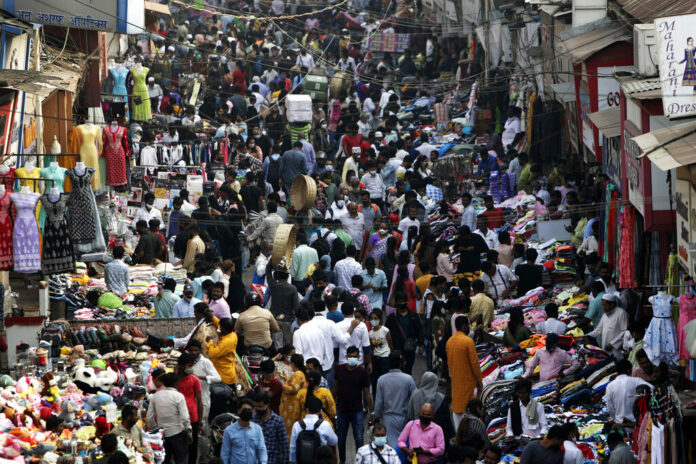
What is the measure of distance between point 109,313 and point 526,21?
44.0 ft

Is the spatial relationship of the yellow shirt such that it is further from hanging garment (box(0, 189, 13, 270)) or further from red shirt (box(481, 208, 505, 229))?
red shirt (box(481, 208, 505, 229))

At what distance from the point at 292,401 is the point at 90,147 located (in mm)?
8441

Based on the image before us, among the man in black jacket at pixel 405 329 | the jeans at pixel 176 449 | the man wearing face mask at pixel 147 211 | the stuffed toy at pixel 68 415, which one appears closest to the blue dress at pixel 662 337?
the man in black jacket at pixel 405 329

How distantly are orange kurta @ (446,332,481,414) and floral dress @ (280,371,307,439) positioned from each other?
1721 millimetres

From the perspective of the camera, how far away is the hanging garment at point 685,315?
1233 cm

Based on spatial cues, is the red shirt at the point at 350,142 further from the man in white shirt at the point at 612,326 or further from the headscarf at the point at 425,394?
the headscarf at the point at 425,394

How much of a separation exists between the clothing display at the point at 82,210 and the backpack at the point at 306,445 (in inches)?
182

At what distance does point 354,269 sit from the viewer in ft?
55.0

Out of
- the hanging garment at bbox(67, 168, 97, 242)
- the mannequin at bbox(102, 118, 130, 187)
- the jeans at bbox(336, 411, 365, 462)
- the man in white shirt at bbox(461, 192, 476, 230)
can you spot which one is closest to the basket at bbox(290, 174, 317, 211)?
the man in white shirt at bbox(461, 192, 476, 230)

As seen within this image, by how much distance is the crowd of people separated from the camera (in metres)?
11.6

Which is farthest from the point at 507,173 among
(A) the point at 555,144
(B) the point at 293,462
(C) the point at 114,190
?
(B) the point at 293,462

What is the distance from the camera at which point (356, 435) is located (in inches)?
508

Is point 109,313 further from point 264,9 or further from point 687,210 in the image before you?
point 264,9

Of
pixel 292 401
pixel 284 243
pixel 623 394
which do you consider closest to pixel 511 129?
pixel 284 243
